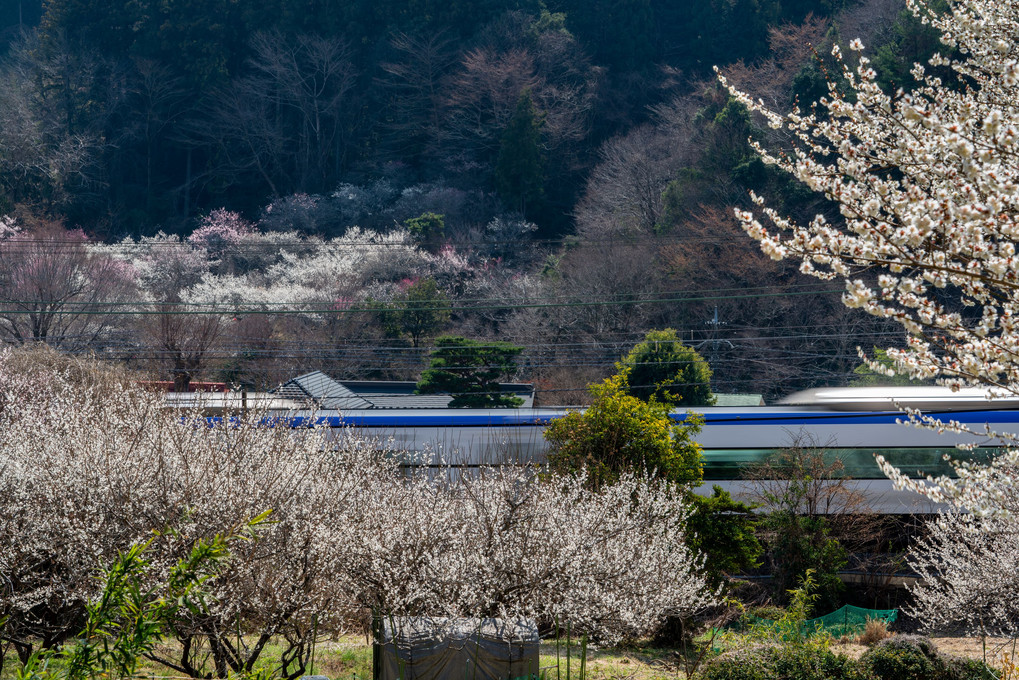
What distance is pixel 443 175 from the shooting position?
153ft

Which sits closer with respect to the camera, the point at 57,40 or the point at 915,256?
the point at 915,256

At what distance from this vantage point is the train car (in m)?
16.8

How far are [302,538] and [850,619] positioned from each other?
1161 cm

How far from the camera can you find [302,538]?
7.71 m

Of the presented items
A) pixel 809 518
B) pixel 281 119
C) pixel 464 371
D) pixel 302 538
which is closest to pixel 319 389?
pixel 464 371

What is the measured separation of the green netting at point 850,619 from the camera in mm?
14719

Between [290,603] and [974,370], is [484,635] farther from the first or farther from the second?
[974,370]

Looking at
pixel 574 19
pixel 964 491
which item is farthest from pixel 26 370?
pixel 574 19

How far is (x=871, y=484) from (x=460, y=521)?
36.2 ft

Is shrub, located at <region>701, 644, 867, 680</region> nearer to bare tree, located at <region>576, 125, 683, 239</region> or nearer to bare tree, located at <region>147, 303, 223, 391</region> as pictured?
bare tree, located at <region>147, 303, 223, 391</region>

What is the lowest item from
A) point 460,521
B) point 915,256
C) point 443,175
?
point 460,521

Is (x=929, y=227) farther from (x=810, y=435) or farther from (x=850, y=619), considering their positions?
(x=810, y=435)

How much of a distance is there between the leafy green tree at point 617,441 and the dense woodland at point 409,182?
1739cm

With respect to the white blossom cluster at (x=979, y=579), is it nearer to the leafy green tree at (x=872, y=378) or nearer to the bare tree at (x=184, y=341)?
the leafy green tree at (x=872, y=378)
